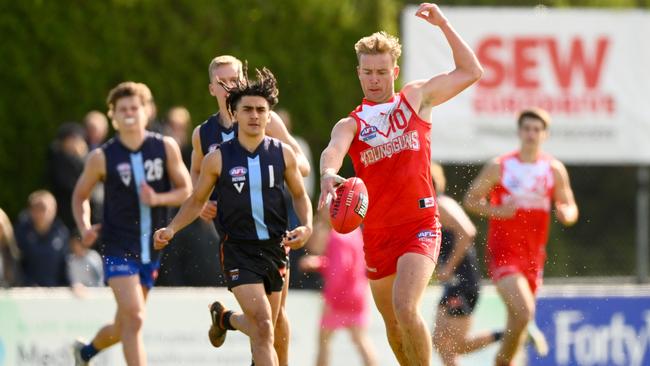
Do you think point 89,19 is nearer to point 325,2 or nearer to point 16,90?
point 16,90

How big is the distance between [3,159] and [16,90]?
2.57 ft

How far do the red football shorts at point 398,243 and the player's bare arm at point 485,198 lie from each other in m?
2.65

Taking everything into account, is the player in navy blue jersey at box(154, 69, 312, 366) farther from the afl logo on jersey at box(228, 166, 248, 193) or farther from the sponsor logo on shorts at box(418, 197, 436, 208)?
the sponsor logo on shorts at box(418, 197, 436, 208)

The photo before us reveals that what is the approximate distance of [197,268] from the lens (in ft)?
44.8

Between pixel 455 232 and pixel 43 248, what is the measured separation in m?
4.68

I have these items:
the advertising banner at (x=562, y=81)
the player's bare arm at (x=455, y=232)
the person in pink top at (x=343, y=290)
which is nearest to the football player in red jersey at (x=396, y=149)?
the player's bare arm at (x=455, y=232)

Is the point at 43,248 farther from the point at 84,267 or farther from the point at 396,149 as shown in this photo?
the point at 396,149

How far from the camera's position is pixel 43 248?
13984mm

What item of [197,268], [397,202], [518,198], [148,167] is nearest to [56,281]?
[197,268]

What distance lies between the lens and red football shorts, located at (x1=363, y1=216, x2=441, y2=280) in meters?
8.78

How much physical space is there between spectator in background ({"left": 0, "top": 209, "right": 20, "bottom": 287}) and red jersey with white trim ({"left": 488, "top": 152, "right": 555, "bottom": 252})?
180 inches

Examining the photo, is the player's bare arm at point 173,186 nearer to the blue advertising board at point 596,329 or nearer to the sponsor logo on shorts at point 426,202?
the sponsor logo on shorts at point 426,202

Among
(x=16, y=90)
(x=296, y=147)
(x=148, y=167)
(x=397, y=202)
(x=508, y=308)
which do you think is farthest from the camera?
(x=16, y=90)

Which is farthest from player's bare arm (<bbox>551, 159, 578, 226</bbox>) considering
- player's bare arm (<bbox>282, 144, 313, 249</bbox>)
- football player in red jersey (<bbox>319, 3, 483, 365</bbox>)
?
player's bare arm (<bbox>282, 144, 313, 249</bbox>)
